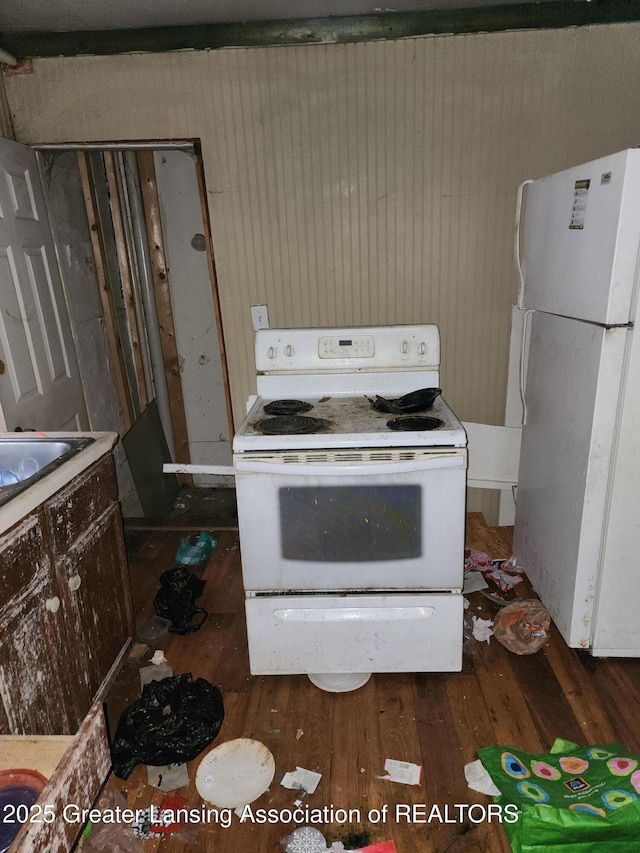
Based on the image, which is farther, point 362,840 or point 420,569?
point 420,569

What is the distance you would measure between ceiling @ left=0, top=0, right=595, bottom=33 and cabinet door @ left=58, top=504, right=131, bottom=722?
199 centimetres

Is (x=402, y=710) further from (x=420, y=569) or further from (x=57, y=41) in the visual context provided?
(x=57, y=41)

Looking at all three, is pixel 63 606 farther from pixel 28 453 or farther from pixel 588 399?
pixel 588 399

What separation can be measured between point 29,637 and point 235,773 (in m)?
0.74

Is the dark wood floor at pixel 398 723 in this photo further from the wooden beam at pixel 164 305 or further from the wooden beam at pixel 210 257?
the wooden beam at pixel 164 305

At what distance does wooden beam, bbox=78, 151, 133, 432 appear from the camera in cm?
299

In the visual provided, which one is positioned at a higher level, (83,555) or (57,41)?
(57,41)

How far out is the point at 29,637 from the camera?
1437mm

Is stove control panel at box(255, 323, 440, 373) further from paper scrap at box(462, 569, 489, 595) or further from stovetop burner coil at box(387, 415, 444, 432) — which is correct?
paper scrap at box(462, 569, 489, 595)

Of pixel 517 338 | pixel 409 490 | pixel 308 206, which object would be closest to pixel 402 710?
pixel 409 490

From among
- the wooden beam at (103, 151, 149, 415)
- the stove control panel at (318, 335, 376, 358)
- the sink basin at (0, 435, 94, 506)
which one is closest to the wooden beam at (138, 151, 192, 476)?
the wooden beam at (103, 151, 149, 415)

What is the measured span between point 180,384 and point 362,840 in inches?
113

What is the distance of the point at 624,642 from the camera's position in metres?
1.98

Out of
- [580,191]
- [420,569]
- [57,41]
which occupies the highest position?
[57,41]
